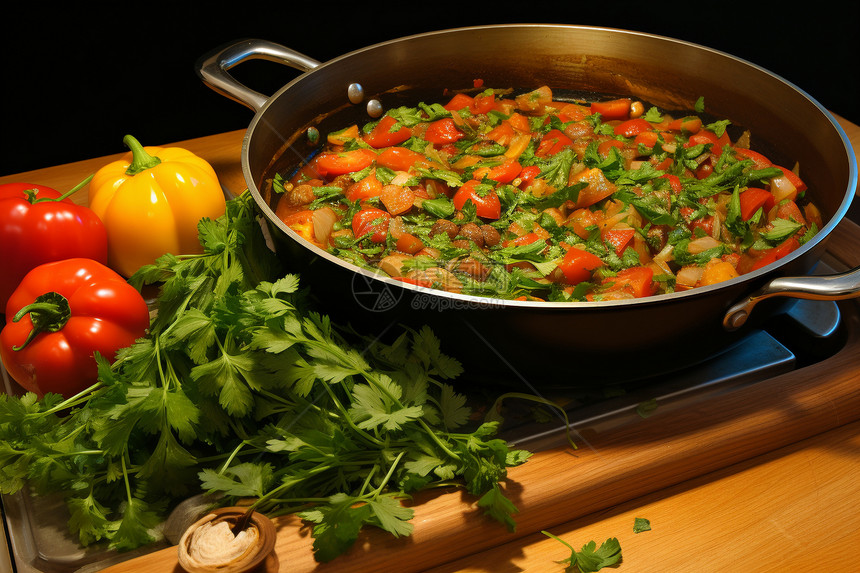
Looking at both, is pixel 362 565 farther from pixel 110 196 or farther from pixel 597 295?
pixel 110 196

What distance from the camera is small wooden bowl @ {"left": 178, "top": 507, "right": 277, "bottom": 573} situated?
0.97 metres

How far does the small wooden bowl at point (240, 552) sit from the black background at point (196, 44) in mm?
2206

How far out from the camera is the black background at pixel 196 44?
2674 millimetres

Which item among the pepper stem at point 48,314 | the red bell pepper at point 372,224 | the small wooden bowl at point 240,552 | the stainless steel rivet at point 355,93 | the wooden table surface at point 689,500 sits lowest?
the wooden table surface at point 689,500

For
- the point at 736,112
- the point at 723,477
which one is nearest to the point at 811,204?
the point at 736,112

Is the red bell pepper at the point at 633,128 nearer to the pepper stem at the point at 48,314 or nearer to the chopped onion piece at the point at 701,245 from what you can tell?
the chopped onion piece at the point at 701,245

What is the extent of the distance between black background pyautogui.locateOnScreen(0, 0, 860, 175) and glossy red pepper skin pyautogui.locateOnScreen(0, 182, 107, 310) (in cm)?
133

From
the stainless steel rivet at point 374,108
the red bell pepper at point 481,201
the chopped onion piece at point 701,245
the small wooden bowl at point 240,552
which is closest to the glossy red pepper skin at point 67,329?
the small wooden bowl at point 240,552

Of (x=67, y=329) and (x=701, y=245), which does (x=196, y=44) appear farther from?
(x=701, y=245)

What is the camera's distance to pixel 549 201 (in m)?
1.57

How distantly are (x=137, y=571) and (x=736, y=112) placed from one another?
65.4 inches

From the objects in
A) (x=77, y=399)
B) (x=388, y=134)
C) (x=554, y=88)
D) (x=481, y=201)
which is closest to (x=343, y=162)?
(x=388, y=134)

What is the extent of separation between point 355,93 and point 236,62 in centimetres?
30

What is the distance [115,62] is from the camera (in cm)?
277
